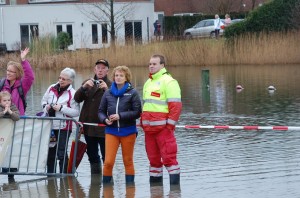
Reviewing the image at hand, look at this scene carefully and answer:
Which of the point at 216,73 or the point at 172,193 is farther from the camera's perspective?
the point at 216,73

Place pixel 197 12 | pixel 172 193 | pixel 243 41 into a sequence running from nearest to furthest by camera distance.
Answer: pixel 172 193, pixel 243 41, pixel 197 12

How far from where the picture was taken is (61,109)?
1208cm

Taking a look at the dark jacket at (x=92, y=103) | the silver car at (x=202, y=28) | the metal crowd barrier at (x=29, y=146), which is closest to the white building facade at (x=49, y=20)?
the silver car at (x=202, y=28)

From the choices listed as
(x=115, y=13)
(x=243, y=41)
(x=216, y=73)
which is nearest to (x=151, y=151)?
(x=216, y=73)

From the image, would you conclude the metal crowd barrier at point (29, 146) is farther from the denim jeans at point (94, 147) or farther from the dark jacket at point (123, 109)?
the dark jacket at point (123, 109)

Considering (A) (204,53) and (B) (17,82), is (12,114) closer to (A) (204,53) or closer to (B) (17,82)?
(B) (17,82)

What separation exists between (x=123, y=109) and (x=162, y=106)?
1.87ft

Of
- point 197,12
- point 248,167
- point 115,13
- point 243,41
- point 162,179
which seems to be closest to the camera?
point 162,179

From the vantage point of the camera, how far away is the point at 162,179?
11.6 meters

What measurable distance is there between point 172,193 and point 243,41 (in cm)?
2867

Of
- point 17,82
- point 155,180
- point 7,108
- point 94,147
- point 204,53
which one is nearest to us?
point 155,180

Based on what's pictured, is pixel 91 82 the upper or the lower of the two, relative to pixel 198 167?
upper

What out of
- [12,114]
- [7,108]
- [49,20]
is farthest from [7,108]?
[49,20]

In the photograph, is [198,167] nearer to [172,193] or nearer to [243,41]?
[172,193]
